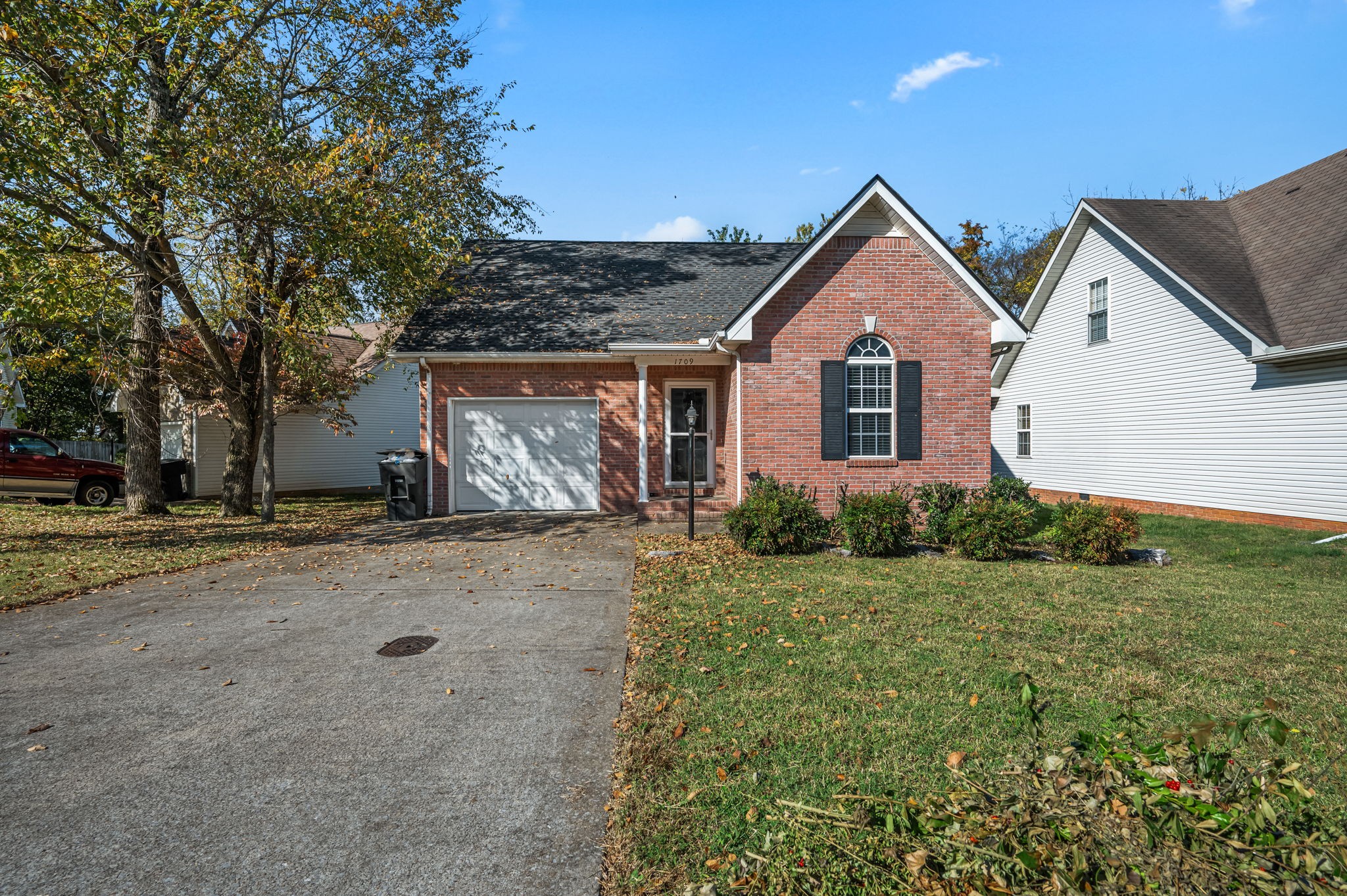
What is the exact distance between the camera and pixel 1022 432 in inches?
792

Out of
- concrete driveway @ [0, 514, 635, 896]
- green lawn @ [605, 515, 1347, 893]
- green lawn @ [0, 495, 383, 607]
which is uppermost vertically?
green lawn @ [0, 495, 383, 607]

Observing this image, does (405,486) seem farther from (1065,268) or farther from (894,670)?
(1065,268)

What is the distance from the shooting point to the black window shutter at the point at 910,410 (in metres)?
11.2

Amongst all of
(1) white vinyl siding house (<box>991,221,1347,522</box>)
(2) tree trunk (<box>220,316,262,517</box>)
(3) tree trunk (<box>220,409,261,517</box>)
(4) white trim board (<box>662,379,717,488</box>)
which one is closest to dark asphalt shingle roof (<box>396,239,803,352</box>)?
(4) white trim board (<box>662,379,717,488</box>)

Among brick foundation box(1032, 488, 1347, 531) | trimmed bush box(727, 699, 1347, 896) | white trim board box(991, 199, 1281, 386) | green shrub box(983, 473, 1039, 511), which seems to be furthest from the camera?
white trim board box(991, 199, 1281, 386)

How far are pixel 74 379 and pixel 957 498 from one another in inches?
1088

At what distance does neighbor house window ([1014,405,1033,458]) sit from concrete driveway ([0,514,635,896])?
16.5 meters

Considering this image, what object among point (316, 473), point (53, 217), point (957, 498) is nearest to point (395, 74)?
point (53, 217)

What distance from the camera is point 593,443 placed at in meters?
14.3

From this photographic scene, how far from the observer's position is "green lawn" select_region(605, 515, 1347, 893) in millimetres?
3363

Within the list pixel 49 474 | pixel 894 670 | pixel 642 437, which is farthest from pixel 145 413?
pixel 894 670

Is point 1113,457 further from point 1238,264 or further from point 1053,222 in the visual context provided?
point 1053,222

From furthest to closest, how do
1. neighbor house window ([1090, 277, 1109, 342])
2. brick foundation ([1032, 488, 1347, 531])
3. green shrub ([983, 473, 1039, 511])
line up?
neighbor house window ([1090, 277, 1109, 342]), brick foundation ([1032, 488, 1347, 531]), green shrub ([983, 473, 1039, 511])

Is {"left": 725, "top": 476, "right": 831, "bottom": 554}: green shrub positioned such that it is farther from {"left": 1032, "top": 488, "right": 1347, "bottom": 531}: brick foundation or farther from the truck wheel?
the truck wheel
